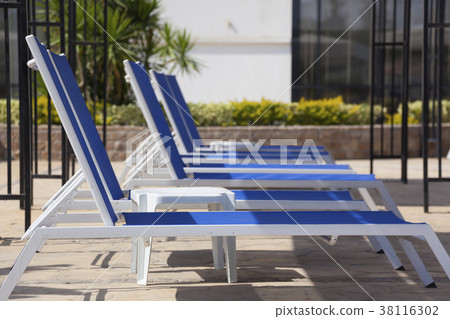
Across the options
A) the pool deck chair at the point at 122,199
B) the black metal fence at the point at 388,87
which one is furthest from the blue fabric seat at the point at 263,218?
the black metal fence at the point at 388,87

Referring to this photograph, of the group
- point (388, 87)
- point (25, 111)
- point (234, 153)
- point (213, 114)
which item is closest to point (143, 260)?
point (25, 111)

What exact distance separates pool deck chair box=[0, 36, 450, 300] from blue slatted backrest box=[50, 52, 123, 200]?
215mm

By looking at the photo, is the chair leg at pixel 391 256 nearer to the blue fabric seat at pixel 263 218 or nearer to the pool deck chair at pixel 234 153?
the blue fabric seat at pixel 263 218

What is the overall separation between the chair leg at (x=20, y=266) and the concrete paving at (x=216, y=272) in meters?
0.57

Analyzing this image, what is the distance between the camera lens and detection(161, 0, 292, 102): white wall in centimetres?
1686

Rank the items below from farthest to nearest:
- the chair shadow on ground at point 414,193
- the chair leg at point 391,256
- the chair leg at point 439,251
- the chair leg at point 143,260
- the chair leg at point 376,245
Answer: the chair shadow on ground at point 414,193
the chair leg at point 376,245
the chair leg at point 391,256
the chair leg at point 143,260
the chair leg at point 439,251

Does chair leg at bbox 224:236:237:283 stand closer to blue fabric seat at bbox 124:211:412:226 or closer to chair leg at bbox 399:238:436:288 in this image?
blue fabric seat at bbox 124:211:412:226

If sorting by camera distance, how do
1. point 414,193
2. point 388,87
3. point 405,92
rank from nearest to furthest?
point 414,193 < point 405,92 < point 388,87

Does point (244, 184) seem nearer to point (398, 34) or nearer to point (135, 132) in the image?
point (135, 132)

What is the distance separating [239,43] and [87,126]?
13328 mm

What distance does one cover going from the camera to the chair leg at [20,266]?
3012 mm

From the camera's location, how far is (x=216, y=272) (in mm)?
4262

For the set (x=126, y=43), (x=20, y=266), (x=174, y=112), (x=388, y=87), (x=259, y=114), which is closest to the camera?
(x=20, y=266)

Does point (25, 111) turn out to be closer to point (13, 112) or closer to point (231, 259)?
point (231, 259)
